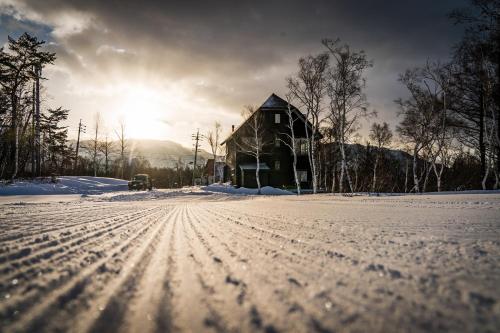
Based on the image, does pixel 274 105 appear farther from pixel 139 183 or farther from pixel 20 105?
pixel 20 105

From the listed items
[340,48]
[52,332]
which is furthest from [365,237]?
[340,48]

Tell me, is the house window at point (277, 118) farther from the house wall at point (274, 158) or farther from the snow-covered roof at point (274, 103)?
the snow-covered roof at point (274, 103)

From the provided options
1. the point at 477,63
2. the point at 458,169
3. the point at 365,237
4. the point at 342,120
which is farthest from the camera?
the point at 458,169

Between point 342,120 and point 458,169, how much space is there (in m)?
32.8

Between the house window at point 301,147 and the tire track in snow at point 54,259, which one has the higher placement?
the house window at point 301,147

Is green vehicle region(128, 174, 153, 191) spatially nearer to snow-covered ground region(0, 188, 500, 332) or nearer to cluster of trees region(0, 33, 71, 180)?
cluster of trees region(0, 33, 71, 180)

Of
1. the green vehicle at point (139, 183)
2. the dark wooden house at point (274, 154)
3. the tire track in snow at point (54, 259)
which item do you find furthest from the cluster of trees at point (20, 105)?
the tire track in snow at point (54, 259)

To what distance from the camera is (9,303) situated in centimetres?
94

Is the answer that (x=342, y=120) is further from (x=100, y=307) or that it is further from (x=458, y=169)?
(x=458, y=169)

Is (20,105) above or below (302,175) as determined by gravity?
above

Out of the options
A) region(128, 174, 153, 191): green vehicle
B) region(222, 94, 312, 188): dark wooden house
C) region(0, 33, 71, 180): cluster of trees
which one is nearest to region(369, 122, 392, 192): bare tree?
region(222, 94, 312, 188): dark wooden house

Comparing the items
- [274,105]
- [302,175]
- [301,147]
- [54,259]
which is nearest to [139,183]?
[274,105]

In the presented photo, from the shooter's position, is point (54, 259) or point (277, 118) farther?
point (277, 118)

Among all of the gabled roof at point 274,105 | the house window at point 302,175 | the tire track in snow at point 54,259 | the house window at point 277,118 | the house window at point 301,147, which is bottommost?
the tire track in snow at point 54,259
